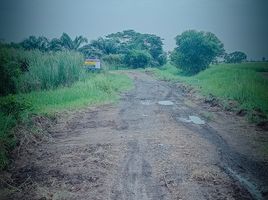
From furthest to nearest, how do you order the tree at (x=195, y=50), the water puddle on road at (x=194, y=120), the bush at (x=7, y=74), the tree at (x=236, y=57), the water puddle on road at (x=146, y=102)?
the tree at (x=236, y=57)
the tree at (x=195, y=50)
the water puddle on road at (x=146, y=102)
the bush at (x=7, y=74)
the water puddle on road at (x=194, y=120)

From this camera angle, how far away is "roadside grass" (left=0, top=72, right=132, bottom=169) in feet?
21.0

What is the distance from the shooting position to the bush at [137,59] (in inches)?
1355

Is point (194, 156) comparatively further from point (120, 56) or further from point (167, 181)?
point (120, 56)

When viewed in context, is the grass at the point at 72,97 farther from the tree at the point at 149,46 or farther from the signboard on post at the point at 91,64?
the tree at the point at 149,46

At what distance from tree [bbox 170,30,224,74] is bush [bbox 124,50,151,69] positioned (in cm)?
738

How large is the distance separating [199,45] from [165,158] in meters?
21.7

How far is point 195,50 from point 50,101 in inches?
734

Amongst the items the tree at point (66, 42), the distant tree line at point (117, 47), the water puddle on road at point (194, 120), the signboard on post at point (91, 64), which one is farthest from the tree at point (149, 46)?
the water puddle on road at point (194, 120)

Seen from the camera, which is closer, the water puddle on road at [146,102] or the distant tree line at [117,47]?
the water puddle on road at [146,102]

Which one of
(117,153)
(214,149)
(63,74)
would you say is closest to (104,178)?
(117,153)

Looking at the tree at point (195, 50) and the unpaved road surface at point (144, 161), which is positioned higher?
the tree at point (195, 50)

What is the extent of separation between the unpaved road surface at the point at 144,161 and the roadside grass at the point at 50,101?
0.57 meters

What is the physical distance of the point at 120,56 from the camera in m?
33.7

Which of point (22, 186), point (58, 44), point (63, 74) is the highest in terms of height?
point (58, 44)
